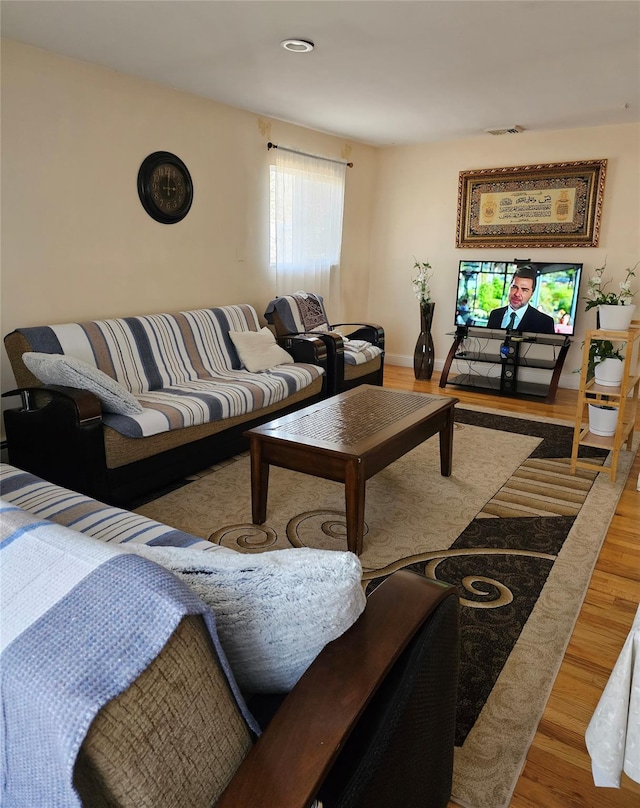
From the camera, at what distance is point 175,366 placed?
3.90 m

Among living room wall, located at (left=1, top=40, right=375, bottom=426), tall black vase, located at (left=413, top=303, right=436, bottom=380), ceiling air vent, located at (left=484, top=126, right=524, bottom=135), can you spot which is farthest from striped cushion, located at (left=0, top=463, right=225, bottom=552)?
ceiling air vent, located at (left=484, top=126, right=524, bottom=135)

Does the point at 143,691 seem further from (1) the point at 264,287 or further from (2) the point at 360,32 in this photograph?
Result: (1) the point at 264,287

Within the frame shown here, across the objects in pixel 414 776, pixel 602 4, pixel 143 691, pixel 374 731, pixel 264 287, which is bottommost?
pixel 414 776

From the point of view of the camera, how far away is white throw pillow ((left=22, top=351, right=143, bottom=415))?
281 cm

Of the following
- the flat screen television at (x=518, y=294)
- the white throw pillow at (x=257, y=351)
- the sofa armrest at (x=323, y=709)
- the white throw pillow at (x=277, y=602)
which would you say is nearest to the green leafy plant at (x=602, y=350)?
the flat screen television at (x=518, y=294)

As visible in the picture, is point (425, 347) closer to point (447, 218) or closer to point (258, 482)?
point (447, 218)

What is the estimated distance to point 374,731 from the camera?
96 cm

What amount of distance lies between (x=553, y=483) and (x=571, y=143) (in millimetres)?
3418

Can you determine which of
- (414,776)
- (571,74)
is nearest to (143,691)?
(414,776)

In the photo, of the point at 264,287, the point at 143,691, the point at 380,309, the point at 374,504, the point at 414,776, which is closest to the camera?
the point at 143,691

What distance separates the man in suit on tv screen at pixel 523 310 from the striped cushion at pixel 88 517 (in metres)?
4.51

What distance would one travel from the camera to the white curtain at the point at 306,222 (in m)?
5.14

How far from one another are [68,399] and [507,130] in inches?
170

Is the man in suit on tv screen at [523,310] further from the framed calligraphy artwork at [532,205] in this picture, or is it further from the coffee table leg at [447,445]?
the coffee table leg at [447,445]
